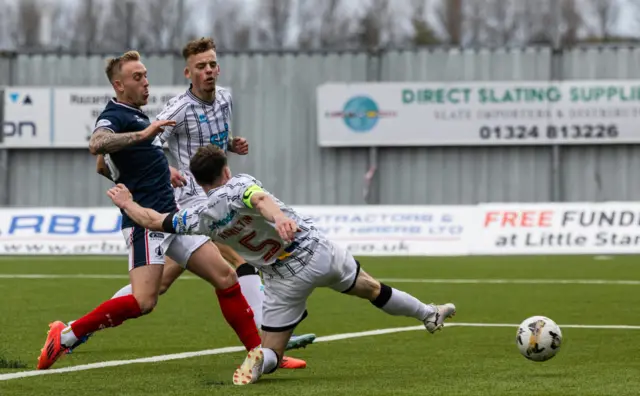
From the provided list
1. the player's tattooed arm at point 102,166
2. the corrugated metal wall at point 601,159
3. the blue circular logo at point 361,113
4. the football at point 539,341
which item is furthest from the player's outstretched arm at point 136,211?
the corrugated metal wall at point 601,159

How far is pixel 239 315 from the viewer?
8.85 m

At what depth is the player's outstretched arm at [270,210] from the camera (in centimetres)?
708

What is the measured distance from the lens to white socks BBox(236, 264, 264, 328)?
970 centimetres

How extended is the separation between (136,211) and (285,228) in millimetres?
1536

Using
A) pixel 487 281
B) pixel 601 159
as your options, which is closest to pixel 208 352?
pixel 487 281

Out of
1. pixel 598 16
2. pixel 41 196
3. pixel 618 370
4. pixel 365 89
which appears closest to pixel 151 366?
pixel 618 370

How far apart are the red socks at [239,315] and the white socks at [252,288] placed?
2.32 ft

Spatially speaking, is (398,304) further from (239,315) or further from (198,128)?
(198,128)

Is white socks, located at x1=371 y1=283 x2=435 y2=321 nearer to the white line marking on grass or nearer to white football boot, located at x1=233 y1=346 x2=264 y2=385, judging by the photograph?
white football boot, located at x1=233 y1=346 x2=264 y2=385

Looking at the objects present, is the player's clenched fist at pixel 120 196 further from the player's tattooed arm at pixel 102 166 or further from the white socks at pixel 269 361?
the white socks at pixel 269 361

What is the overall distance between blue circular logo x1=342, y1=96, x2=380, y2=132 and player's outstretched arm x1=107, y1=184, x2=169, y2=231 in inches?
1020

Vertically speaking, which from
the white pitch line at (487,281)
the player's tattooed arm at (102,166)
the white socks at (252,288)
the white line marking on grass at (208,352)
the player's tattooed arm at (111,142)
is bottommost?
the white pitch line at (487,281)

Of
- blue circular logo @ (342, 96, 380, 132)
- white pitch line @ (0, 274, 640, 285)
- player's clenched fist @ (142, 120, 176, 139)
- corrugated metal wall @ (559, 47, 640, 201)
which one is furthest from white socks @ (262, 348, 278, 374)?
corrugated metal wall @ (559, 47, 640, 201)

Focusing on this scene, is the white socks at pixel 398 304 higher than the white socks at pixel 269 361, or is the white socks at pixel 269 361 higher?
the white socks at pixel 398 304
